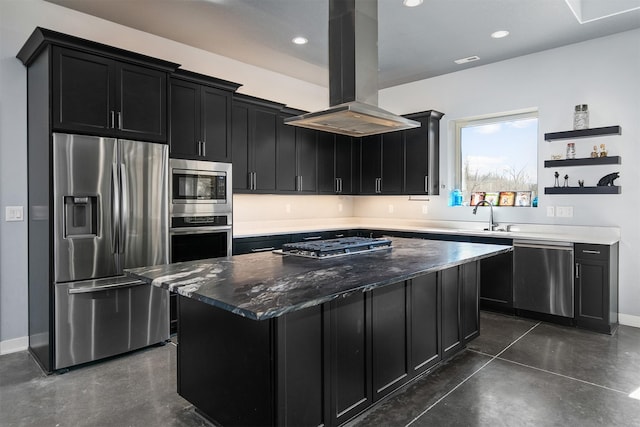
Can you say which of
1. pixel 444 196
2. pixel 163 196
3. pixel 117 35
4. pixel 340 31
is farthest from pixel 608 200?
pixel 117 35

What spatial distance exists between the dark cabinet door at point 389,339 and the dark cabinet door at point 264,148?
106 inches

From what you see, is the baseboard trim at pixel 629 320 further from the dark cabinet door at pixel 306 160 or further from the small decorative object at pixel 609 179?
the dark cabinet door at pixel 306 160

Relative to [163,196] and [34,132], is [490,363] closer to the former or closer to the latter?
[163,196]

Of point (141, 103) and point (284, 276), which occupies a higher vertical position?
point (141, 103)

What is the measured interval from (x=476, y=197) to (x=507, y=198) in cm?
40

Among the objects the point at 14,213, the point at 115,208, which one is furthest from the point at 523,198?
A: the point at 14,213

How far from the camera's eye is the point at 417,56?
462 cm

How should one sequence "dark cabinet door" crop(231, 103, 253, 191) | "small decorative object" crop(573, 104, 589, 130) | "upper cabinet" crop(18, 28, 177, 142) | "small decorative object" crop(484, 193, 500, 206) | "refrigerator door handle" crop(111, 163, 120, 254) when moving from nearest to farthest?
"upper cabinet" crop(18, 28, 177, 142), "refrigerator door handle" crop(111, 163, 120, 254), "small decorative object" crop(573, 104, 589, 130), "dark cabinet door" crop(231, 103, 253, 191), "small decorative object" crop(484, 193, 500, 206)

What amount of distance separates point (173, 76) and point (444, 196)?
375 cm

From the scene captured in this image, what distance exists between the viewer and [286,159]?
504 centimetres

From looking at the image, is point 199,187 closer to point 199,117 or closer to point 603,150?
point 199,117

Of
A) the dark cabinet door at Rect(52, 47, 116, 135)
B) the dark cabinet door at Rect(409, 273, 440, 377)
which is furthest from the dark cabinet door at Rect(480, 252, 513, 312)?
the dark cabinet door at Rect(52, 47, 116, 135)

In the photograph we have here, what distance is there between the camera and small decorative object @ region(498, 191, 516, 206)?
4879mm

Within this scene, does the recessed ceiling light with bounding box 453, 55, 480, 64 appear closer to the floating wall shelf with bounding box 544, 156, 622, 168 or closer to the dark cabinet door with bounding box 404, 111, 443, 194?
the dark cabinet door with bounding box 404, 111, 443, 194
